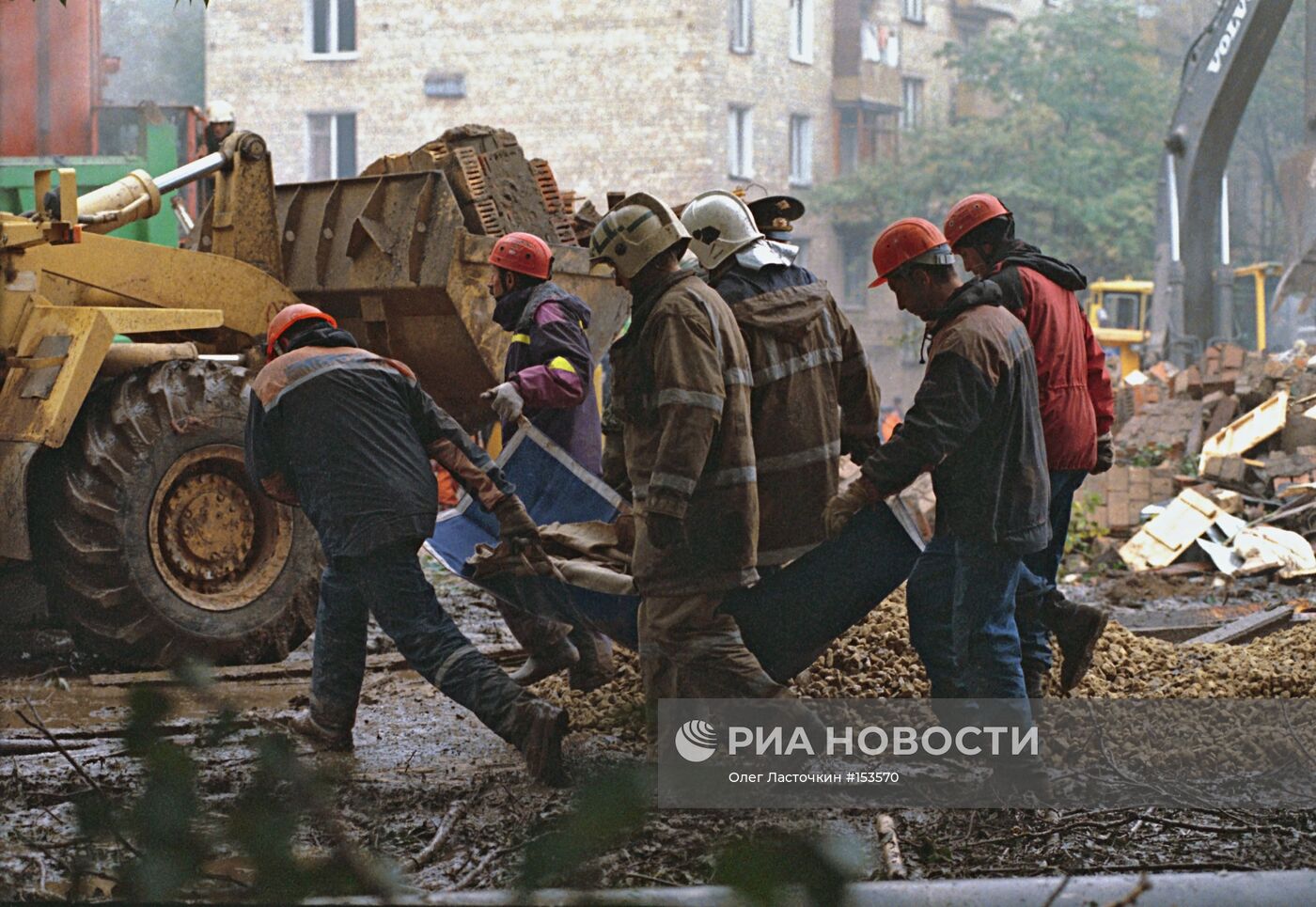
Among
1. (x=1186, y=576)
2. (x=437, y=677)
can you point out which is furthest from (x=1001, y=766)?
(x=1186, y=576)

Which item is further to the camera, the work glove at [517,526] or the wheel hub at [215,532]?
the wheel hub at [215,532]

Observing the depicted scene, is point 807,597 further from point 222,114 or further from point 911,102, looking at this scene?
point 911,102

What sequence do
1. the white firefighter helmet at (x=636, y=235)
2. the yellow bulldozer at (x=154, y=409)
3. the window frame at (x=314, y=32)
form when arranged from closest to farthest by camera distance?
the white firefighter helmet at (x=636, y=235)
the yellow bulldozer at (x=154, y=409)
the window frame at (x=314, y=32)

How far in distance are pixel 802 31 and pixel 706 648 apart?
37.2m

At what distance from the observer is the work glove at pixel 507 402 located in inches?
239

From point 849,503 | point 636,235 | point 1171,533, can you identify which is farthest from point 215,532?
point 1171,533

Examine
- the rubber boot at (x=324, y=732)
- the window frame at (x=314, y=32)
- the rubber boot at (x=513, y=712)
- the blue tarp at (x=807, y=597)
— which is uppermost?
the window frame at (x=314, y=32)

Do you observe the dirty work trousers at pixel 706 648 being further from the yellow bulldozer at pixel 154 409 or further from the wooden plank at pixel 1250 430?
the wooden plank at pixel 1250 430

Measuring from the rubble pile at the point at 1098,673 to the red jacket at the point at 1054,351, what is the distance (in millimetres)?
934

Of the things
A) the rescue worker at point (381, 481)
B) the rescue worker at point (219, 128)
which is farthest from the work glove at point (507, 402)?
the rescue worker at point (219, 128)

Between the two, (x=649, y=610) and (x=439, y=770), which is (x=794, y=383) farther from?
(x=439, y=770)

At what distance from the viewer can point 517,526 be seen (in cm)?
531

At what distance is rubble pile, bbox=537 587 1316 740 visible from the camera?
5910mm

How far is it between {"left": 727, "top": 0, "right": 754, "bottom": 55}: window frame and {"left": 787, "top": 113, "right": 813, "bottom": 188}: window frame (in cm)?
369
